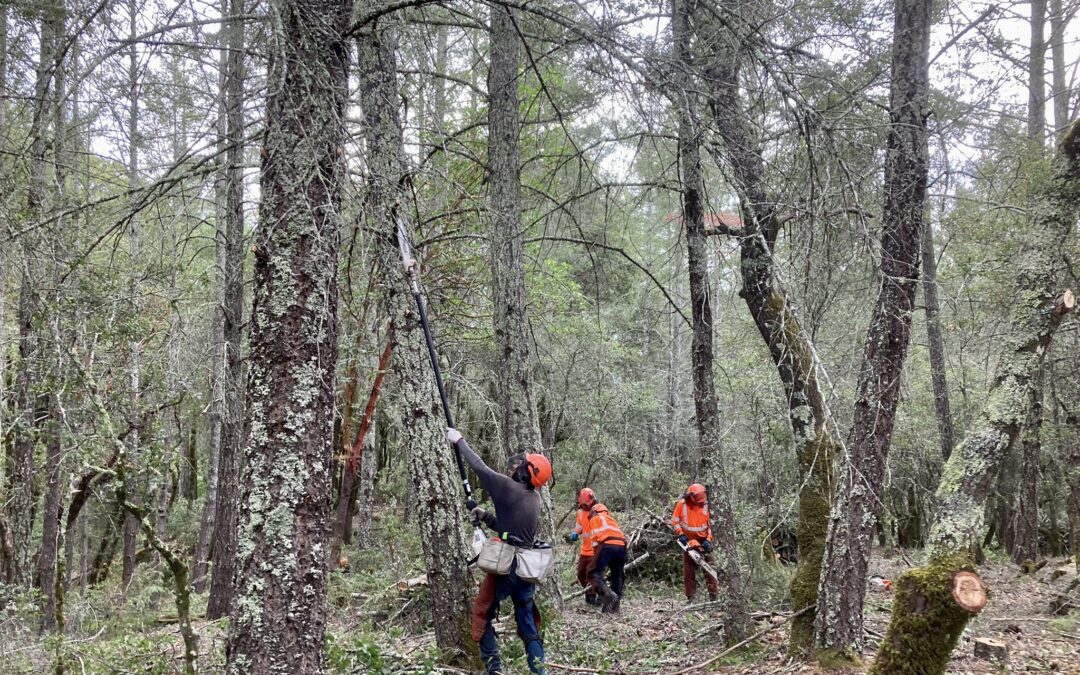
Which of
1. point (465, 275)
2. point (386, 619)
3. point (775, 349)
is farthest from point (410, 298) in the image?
point (465, 275)

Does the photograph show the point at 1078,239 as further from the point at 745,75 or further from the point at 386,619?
the point at 386,619

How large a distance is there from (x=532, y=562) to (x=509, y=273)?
2848 millimetres

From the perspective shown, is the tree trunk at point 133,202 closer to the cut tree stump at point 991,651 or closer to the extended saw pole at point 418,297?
the extended saw pole at point 418,297

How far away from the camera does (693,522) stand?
9.53 m

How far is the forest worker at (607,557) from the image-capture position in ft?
30.2

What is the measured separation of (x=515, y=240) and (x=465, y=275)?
3634 millimetres

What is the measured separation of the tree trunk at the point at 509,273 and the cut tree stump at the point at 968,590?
13.9 ft

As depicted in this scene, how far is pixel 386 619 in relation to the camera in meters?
7.62

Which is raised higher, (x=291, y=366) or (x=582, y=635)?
(x=291, y=366)

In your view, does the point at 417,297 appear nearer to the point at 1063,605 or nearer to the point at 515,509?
the point at 515,509

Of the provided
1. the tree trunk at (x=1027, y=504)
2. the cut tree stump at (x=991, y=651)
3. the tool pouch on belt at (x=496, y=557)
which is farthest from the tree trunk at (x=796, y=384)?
the tree trunk at (x=1027, y=504)

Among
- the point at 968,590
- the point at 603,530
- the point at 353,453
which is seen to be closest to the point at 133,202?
the point at 968,590

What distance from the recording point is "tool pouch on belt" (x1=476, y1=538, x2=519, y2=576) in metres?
5.19

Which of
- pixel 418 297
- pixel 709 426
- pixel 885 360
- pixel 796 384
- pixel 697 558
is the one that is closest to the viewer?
pixel 418 297
